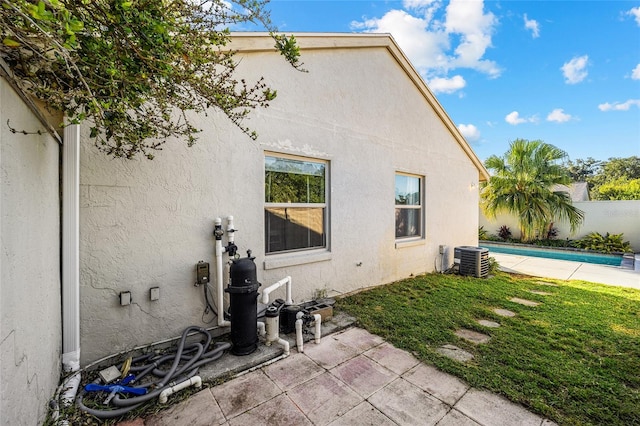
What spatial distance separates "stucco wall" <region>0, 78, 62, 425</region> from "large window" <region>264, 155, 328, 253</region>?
243 centimetres

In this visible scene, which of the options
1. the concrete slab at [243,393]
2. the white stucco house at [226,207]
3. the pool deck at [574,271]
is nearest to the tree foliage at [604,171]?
the pool deck at [574,271]

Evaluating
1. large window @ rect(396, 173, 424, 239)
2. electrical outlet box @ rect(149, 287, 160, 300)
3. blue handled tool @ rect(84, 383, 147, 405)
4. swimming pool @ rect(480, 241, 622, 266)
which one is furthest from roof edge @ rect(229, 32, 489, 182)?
swimming pool @ rect(480, 241, 622, 266)

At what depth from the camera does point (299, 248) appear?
448cm

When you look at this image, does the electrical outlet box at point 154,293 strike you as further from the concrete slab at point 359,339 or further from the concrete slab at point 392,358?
the concrete slab at point 392,358

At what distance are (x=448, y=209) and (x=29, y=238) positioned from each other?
8254 millimetres

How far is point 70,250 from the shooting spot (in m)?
2.38

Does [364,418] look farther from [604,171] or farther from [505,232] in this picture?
[604,171]

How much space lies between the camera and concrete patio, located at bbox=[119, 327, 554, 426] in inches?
80.8

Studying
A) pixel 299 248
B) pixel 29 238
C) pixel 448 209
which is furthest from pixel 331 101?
pixel 448 209

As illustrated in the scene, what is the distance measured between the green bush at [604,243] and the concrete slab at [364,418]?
14728mm

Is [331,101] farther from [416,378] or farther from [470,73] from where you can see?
[470,73]

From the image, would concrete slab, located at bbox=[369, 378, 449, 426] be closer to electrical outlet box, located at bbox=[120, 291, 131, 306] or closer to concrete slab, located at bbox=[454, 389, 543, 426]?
concrete slab, located at bbox=[454, 389, 543, 426]

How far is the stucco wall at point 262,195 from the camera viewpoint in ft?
8.82

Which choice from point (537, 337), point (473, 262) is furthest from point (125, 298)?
point (473, 262)
